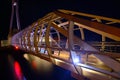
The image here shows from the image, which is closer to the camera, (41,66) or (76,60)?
(76,60)

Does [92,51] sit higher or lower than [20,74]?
higher

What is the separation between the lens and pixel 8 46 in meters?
29.4

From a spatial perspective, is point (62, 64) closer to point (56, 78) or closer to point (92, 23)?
Result: point (92, 23)

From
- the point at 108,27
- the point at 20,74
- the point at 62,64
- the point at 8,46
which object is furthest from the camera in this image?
the point at 8,46

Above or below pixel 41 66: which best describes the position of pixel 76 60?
above

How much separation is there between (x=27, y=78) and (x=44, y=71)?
105 centimetres

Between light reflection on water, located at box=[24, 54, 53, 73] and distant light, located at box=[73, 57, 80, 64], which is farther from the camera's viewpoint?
light reflection on water, located at box=[24, 54, 53, 73]

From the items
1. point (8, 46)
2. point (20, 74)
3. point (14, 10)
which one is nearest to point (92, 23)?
point (20, 74)

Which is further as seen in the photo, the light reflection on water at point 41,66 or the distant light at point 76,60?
the light reflection on water at point 41,66

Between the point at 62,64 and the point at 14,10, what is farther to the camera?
the point at 14,10

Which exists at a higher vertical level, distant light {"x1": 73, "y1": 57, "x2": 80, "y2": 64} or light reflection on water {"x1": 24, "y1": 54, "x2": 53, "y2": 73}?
distant light {"x1": 73, "y1": 57, "x2": 80, "y2": 64}

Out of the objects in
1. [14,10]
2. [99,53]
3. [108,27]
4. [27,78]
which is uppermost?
[14,10]

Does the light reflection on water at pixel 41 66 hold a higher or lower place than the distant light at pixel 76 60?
lower

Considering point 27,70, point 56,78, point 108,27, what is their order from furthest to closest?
point 27,70
point 56,78
point 108,27
